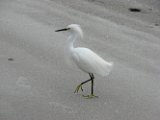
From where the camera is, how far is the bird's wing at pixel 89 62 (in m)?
6.54

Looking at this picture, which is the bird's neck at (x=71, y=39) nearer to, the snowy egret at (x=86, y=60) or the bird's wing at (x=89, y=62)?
the snowy egret at (x=86, y=60)

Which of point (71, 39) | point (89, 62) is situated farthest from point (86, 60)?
point (71, 39)

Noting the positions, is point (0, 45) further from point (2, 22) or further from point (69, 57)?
point (69, 57)

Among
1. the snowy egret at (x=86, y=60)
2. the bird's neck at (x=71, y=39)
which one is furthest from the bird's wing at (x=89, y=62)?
the bird's neck at (x=71, y=39)

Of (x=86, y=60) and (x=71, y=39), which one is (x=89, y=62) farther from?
(x=71, y=39)

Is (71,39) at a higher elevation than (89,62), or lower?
higher

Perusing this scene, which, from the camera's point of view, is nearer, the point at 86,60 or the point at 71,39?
the point at 86,60

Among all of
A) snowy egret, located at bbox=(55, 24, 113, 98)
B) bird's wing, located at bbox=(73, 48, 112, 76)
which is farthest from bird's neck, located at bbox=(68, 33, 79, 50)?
bird's wing, located at bbox=(73, 48, 112, 76)

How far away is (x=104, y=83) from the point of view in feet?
23.8

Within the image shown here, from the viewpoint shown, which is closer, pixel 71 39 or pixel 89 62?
pixel 89 62

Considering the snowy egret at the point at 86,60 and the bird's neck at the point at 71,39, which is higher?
the bird's neck at the point at 71,39

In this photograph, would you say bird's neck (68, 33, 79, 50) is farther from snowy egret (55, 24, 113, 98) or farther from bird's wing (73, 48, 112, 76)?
bird's wing (73, 48, 112, 76)

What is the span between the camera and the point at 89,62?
6520 millimetres

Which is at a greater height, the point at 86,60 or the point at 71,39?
the point at 71,39
